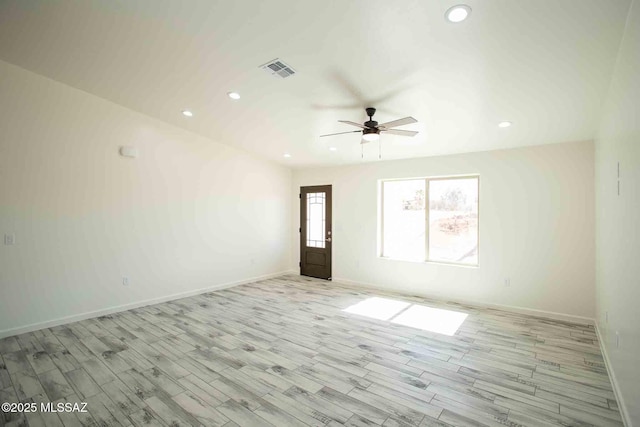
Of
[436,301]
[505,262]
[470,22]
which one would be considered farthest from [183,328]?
[505,262]

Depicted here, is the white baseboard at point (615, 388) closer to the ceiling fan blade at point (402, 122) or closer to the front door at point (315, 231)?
the ceiling fan blade at point (402, 122)

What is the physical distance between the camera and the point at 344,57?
2.63 m

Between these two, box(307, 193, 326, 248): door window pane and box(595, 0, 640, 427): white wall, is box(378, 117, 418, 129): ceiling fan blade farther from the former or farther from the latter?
box(307, 193, 326, 248): door window pane

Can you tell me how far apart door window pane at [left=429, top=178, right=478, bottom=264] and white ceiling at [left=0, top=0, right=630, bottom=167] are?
1.17 meters

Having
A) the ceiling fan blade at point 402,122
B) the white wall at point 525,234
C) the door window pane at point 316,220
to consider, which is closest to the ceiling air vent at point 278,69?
the ceiling fan blade at point 402,122

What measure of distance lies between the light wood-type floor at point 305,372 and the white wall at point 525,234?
0.53m

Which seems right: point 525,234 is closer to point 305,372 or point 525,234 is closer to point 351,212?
point 351,212

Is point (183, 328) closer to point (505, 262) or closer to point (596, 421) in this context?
point (596, 421)

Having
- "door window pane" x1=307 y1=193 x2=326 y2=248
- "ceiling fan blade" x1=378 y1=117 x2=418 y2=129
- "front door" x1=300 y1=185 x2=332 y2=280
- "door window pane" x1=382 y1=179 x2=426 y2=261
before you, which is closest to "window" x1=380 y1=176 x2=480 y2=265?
"door window pane" x1=382 y1=179 x2=426 y2=261

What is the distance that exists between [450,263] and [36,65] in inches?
268

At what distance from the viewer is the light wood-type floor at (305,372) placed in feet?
6.96

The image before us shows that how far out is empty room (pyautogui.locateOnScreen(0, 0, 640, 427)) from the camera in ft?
7.07

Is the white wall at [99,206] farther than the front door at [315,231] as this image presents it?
No

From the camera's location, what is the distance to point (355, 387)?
97.0 inches
